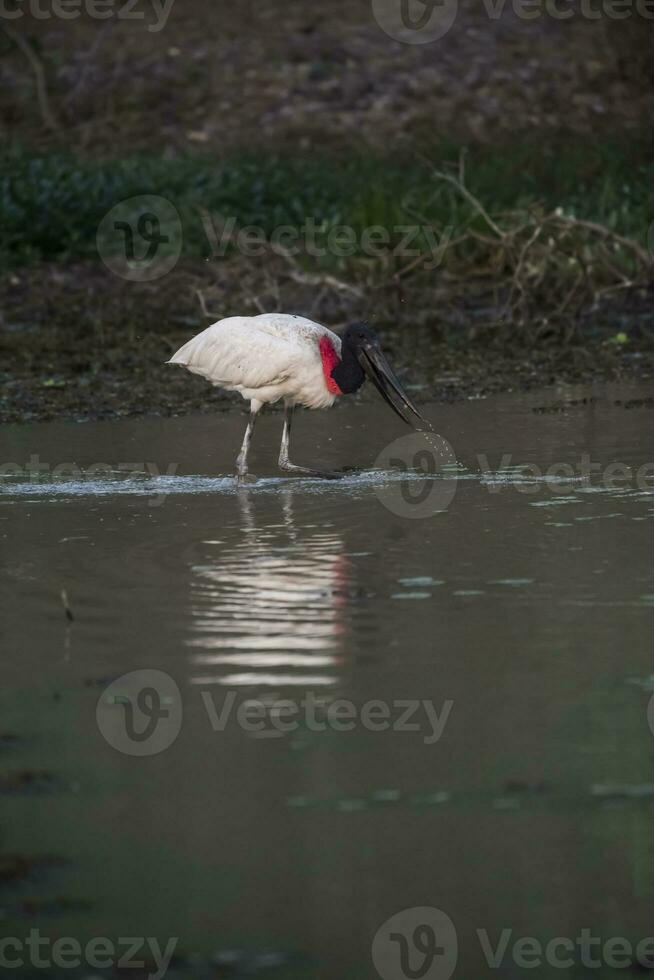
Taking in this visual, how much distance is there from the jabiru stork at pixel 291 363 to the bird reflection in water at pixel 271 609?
1740mm

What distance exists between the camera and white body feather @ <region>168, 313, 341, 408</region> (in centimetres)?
1032

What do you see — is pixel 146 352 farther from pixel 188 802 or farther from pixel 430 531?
pixel 188 802

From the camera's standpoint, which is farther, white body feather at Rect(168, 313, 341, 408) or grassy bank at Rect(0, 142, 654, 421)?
grassy bank at Rect(0, 142, 654, 421)

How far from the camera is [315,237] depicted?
18.2 m

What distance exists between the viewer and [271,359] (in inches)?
405

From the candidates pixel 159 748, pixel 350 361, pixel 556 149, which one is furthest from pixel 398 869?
pixel 556 149

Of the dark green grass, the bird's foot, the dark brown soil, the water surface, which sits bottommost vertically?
the water surface

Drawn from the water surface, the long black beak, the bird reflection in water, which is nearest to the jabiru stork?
the long black beak

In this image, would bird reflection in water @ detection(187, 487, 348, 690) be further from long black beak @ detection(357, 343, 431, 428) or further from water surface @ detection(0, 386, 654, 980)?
long black beak @ detection(357, 343, 431, 428)

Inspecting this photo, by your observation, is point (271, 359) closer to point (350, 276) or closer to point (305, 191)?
point (350, 276)

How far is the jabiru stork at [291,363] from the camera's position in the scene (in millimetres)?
10328

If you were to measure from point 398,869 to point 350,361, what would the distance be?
6239 millimetres

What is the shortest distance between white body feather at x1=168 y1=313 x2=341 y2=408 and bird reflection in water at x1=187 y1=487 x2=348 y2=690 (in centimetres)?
174

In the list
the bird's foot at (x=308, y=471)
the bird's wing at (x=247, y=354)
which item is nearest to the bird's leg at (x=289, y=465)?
the bird's foot at (x=308, y=471)
